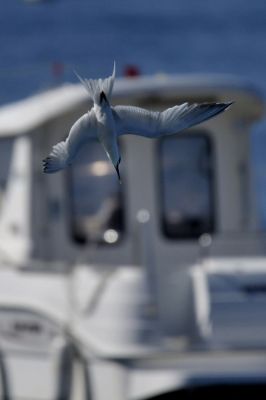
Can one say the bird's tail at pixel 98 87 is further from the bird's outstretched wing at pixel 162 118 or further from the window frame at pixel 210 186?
the window frame at pixel 210 186

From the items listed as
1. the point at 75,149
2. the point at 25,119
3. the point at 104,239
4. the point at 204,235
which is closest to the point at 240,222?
the point at 204,235

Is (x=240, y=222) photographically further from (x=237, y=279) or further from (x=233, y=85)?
(x=237, y=279)

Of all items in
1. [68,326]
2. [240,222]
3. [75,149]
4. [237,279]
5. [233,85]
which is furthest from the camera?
[240,222]

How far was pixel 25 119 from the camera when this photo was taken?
8.12 meters

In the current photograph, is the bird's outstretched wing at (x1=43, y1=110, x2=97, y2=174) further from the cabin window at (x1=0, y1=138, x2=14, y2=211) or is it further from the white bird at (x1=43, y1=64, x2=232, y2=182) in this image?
the cabin window at (x1=0, y1=138, x2=14, y2=211)

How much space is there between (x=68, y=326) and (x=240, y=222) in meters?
2.01

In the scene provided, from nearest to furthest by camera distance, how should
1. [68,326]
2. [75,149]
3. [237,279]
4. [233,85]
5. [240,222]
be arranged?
1. [75,149]
2. [237,279]
3. [68,326]
4. [233,85]
5. [240,222]

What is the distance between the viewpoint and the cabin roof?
24.5 feet

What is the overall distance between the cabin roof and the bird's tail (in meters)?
6.28

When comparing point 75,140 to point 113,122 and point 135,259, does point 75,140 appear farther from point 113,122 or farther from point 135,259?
point 135,259

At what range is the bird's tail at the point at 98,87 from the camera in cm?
84

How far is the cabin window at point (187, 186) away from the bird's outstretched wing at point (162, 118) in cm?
710

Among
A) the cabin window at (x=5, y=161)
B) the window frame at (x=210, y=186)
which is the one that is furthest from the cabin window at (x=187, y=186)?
the cabin window at (x=5, y=161)

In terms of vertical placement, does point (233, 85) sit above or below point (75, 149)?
above
